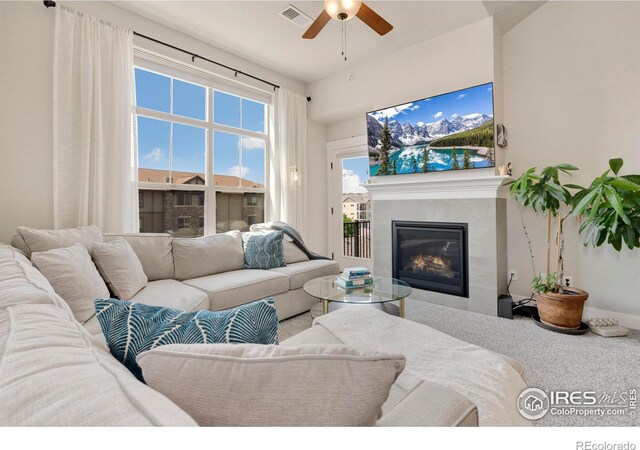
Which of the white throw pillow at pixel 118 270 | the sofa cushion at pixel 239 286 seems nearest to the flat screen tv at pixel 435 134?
the sofa cushion at pixel 239 286

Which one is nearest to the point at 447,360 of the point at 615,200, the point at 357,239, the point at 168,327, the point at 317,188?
the point at 168,327

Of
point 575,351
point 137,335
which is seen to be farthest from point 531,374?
point 137,335

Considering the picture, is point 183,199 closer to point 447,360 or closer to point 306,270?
point 306,270

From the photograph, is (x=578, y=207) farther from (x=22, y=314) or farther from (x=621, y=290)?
(x=22, y=314)

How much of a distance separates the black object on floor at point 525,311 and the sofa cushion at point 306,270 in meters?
1.86

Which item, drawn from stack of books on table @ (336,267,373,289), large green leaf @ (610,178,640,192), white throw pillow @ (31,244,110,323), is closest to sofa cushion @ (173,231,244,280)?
white throw pillow @ (31,244,110,323)

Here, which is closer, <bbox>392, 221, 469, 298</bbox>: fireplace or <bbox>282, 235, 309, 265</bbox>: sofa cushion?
<bbox>392, 221, 469, 298</bbox>: fireplace

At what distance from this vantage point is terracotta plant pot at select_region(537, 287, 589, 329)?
97.2 inches

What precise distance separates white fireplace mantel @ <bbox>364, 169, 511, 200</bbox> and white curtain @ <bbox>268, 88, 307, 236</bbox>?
3.64 feet

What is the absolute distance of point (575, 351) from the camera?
7.16 feet

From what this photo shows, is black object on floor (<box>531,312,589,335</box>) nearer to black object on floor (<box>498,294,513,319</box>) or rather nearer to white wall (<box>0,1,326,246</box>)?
black object on floor (<box>498,294,513,319</box>)

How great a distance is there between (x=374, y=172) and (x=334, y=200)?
1194 mm

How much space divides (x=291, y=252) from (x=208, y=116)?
6.45 feet
